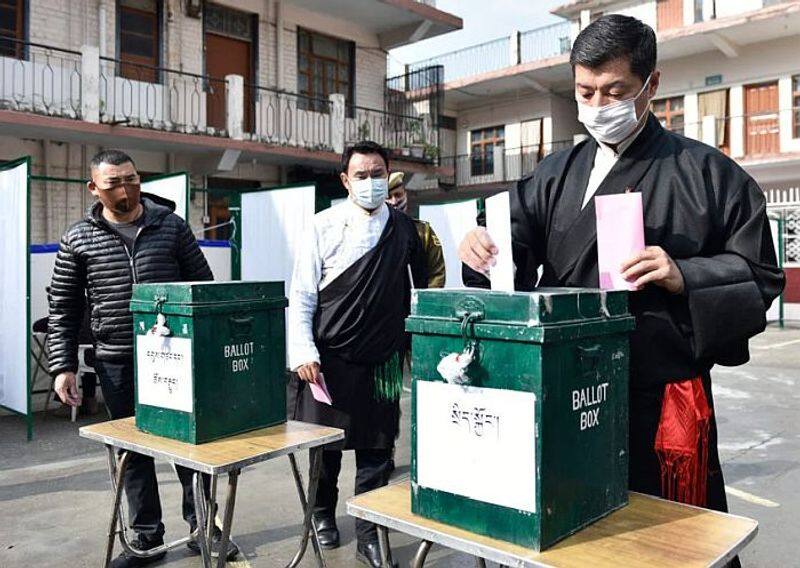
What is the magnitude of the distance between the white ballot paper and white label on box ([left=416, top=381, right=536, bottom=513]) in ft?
0.74

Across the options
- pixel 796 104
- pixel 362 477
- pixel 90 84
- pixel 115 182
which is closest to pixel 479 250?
pixel 362 477

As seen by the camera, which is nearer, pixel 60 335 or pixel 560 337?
pixel 560 337

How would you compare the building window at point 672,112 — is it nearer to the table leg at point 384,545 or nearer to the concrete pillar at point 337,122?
the concrete pillar at point 337,122

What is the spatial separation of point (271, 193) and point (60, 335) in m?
4.61

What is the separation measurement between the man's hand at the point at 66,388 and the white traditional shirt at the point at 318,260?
98cm

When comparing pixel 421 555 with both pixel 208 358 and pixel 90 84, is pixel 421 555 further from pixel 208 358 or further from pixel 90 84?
pixel 90 84

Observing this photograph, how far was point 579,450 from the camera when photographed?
147cm

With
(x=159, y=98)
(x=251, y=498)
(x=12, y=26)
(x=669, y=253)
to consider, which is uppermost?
(x=12, y=26)

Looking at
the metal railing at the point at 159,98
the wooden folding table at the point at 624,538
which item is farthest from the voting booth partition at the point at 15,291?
the metal railing at the point at 159,98

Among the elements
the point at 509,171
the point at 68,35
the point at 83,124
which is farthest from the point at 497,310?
the point at 509,171

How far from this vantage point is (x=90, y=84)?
10203 millimetres

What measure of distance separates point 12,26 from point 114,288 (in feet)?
29.5

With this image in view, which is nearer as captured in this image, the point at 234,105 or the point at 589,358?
the point at 589,358

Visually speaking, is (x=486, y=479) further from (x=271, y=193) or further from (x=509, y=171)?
(x=509, y=171)
